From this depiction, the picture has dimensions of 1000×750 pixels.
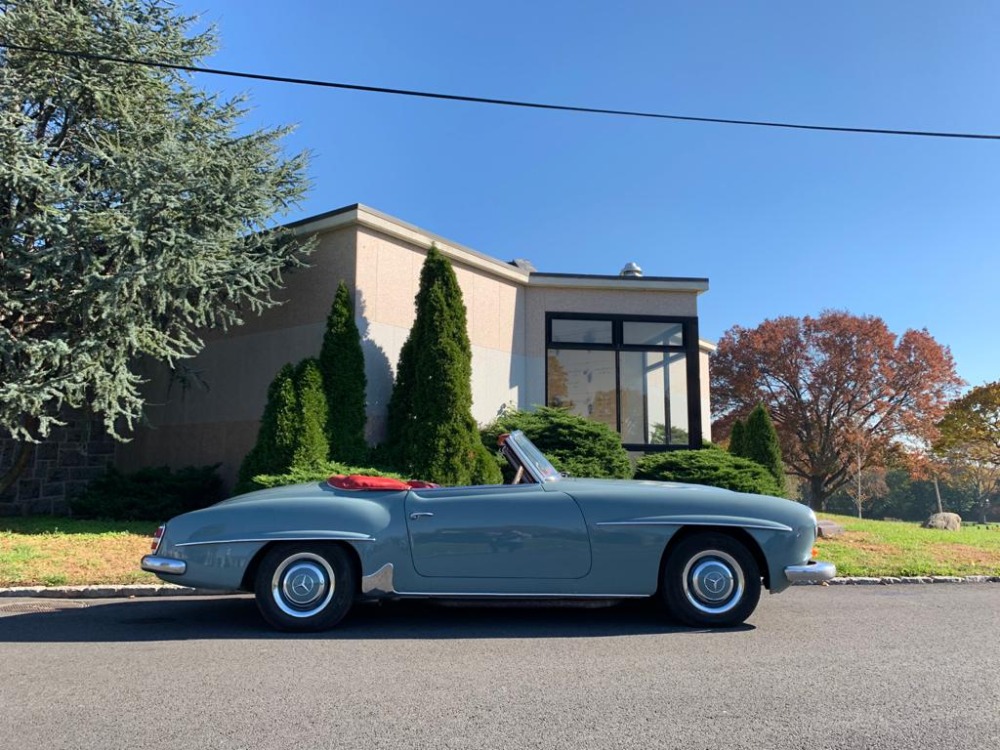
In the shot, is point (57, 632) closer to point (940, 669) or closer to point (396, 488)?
point (396, 488)

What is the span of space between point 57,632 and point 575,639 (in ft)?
12.0

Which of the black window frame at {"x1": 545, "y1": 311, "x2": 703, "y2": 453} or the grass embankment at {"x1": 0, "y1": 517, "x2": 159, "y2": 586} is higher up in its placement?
the black window frame at {"x1": 545, "y1": 311, "x2": 703, "y2": 453}

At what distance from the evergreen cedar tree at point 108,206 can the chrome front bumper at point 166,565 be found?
584 cm

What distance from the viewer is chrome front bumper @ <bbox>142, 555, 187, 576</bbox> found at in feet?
16.5

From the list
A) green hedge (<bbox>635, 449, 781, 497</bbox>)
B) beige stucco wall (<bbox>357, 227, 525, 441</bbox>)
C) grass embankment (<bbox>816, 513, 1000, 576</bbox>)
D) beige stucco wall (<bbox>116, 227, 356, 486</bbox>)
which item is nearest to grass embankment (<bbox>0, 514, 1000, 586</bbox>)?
grass embankment (<bbox>816, 513, 1000, 576</bbox>)

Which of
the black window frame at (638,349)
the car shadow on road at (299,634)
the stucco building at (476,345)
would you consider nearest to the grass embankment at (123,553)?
the car shadow on road at (299,634)

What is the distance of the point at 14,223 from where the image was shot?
394 inches

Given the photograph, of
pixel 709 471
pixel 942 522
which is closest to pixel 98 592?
pixel 709 471

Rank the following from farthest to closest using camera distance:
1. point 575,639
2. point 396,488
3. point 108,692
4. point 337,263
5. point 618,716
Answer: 1. point 337,263
2. point 396,488
3. point 575,639
4. point 108,692
5. point 618,716

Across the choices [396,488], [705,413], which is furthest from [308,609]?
[705,413]

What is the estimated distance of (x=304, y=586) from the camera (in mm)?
5105

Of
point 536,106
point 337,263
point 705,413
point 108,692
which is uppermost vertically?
point 536,106

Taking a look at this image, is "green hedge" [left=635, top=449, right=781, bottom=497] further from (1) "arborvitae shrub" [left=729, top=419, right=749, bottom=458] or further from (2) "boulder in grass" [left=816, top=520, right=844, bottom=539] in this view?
(1) "arborvitae shrub" [left=729, top=419, right=749, bottom=458]

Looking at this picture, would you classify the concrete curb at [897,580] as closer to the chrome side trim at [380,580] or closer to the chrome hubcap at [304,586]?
the chrome side trim at [380,580]
